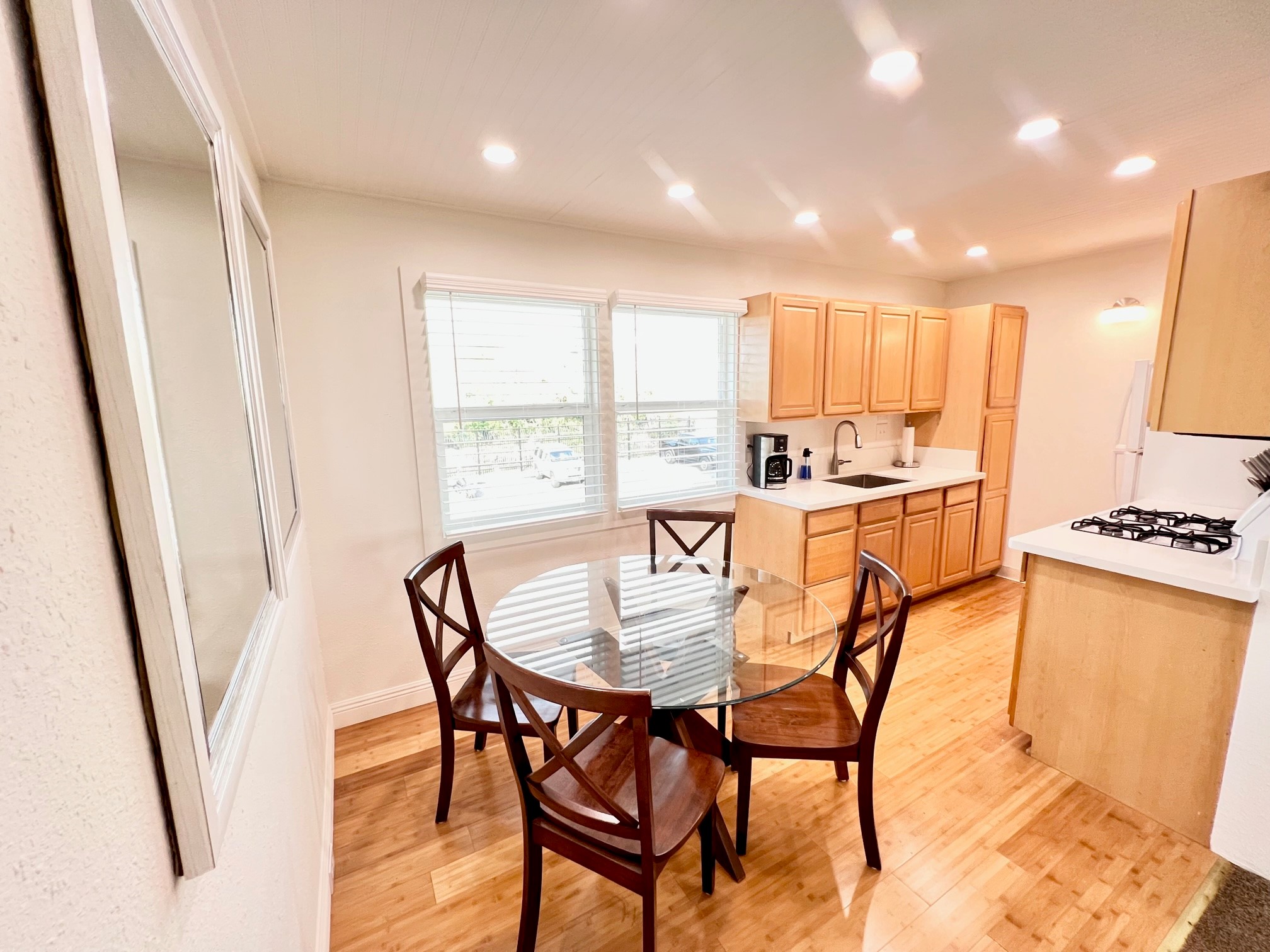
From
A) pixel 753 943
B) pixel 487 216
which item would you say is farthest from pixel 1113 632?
pixel 487 216

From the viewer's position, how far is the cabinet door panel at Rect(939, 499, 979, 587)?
12.5 ft

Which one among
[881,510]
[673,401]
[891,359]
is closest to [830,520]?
[881,510]

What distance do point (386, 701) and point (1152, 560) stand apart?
334 cm

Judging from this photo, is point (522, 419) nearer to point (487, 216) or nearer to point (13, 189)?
point (487, 216)

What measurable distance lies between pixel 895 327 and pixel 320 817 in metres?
4.13

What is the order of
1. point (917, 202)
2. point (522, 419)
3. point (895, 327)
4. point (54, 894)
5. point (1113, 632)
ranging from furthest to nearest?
point (895, 327)
point (522, 419)
point (917, 202)
point (1113, 632)
point (54, 894)

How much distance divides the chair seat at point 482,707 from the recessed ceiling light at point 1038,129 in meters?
2.52

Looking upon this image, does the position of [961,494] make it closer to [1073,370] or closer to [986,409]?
[986,409]

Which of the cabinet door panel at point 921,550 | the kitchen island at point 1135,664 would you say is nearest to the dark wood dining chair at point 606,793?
the kitchen island at point 1135,664

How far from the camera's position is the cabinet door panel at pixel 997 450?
13.0 ft

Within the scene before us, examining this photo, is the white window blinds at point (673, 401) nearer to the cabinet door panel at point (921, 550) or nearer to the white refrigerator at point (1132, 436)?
the cabinet door panel at point (921, 550)

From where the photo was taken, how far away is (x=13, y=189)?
1.36 ft

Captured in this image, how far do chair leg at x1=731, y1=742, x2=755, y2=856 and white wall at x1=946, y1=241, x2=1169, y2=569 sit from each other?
12.0 ft

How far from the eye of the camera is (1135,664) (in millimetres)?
1947
